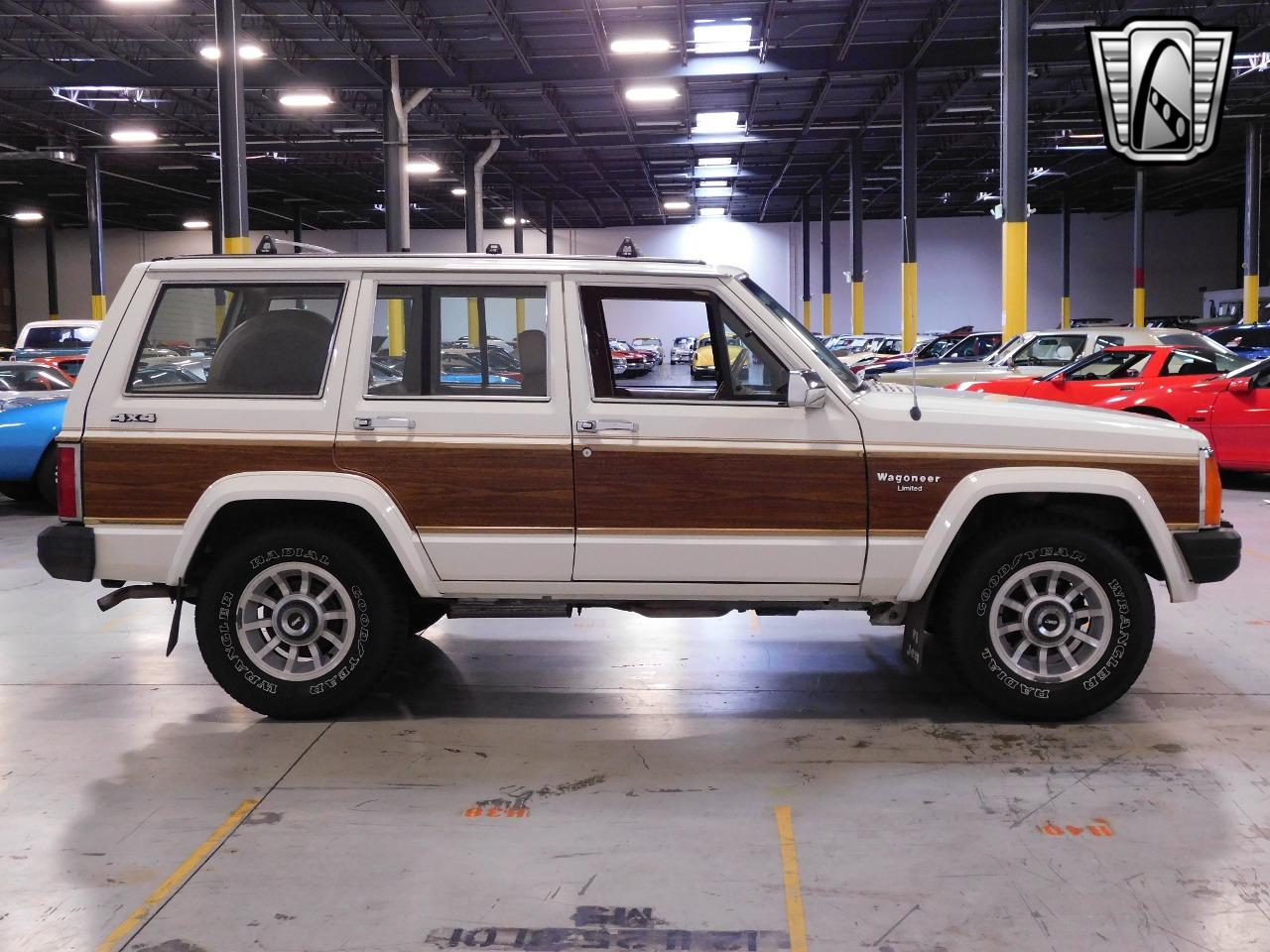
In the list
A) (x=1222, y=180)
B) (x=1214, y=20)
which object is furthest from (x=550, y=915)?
(x=1222, y=180)

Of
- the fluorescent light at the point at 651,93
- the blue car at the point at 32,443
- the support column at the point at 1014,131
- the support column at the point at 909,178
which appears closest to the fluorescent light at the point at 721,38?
the fluorescent light at the point at 651,93

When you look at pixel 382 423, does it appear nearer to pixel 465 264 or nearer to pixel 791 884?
pixel 465 264

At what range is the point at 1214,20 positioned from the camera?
76.9ft

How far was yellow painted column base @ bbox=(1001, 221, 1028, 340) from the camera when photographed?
1912cm

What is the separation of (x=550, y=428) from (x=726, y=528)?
84 centimetres

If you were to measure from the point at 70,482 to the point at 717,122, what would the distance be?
30.6 metres

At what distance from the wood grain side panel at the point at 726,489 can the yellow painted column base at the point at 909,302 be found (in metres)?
23.5

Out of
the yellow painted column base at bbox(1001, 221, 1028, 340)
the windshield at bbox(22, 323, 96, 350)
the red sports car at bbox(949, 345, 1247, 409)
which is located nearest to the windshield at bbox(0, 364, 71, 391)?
the windshield at bbox(22, 323, 96, 350)

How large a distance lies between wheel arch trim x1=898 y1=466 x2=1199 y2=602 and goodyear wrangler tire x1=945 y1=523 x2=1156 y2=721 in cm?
17

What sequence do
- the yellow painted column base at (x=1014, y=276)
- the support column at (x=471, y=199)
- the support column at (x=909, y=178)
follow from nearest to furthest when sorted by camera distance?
1. the yellow painted column base at (x=1014, y=276)
2. the support column at (x=909, y=178)
3. the support column at (x=471, y=199)

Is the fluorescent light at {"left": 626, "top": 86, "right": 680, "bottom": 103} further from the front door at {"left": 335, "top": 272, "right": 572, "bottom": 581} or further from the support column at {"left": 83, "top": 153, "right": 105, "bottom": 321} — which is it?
the front door at {"left": 335, "top": 272, "right": 572, "bottom": 581}

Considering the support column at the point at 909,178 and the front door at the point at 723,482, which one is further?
the support column at the point at 909,178

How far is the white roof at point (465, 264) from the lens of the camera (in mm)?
5105

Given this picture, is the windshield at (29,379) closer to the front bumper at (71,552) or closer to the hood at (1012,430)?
the front bumper at (71,552)
